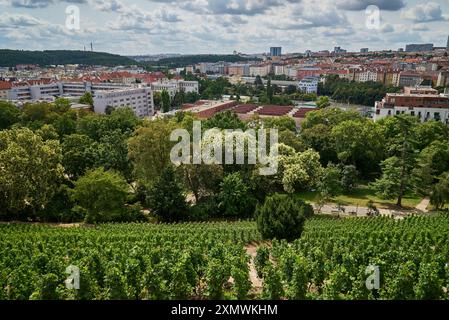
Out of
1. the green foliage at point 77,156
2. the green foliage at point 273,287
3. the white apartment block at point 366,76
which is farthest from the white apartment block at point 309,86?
the green foliage at point 273,287

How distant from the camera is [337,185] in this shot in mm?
32594

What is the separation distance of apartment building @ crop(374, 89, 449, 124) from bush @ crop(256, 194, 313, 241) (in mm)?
41551

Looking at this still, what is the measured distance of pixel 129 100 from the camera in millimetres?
80125

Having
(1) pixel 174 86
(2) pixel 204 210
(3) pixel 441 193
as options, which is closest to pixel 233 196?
(2) pixel 204 210

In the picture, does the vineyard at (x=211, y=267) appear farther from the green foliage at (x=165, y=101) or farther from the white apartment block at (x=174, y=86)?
the white apartment block at (x=174, y=86)

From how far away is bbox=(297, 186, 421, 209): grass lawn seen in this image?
3469 cm

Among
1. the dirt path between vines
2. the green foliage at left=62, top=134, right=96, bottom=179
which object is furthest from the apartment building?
the dirt path between vines

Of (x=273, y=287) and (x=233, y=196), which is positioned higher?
(x=273, y=287)

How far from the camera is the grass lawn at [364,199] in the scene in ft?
114

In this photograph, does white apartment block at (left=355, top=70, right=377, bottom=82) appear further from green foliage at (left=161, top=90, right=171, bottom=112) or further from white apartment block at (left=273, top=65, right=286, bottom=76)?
green foliage at (left=161, top=90, right=171, bottom=112)

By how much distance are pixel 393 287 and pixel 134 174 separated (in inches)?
1052

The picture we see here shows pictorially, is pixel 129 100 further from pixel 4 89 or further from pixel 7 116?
pixel 7 116

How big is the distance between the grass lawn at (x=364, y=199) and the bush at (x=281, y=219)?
548 inches

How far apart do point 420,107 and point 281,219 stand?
46419 millimetres
